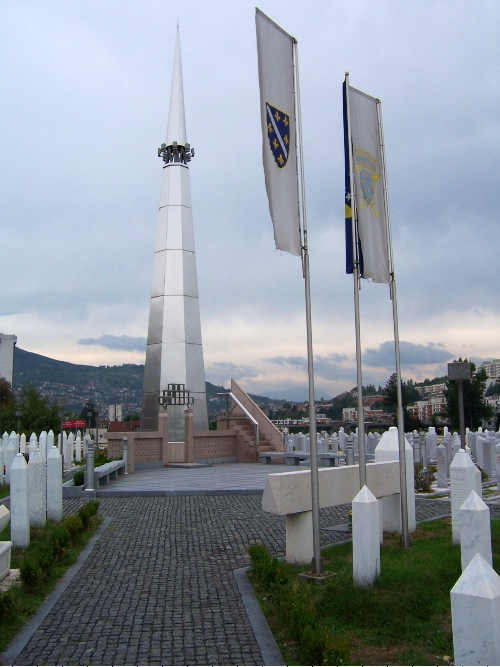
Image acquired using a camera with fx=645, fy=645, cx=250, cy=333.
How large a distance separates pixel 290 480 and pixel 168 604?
1.93m

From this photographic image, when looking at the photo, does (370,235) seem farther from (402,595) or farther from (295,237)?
(402,595)

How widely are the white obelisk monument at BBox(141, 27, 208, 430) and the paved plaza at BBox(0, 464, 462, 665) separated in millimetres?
12245

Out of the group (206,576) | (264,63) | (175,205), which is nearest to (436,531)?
(206,576)

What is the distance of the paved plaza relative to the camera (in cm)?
504

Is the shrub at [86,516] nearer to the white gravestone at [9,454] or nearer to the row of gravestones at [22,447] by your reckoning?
the row of gravestones at [22,447]

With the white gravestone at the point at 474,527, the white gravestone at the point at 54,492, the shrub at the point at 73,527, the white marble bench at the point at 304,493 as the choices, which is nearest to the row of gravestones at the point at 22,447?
the white gravestone at the point at 54,492

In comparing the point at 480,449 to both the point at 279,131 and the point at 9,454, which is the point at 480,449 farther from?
the point at 279,131

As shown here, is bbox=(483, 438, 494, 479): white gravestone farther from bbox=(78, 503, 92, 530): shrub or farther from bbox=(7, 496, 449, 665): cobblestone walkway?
bbox=(78, 503, 92, 530): shrub

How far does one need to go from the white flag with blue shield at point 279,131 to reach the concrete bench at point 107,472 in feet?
31.3

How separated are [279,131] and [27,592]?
19.1 feet

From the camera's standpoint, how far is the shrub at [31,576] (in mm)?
6566

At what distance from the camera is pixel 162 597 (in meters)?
6.51

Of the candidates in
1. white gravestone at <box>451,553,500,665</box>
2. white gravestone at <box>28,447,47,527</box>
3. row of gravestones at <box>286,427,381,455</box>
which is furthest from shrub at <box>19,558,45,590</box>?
row of gravestones at <box>286,427,381,455</box>

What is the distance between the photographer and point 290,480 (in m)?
7.38
